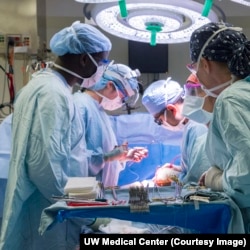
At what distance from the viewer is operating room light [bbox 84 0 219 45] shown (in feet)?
4.67

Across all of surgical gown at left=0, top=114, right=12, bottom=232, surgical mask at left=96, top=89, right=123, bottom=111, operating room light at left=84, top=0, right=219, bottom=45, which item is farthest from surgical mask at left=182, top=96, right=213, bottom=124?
surgical gown at left=0, top=114, right=12, bottom=232

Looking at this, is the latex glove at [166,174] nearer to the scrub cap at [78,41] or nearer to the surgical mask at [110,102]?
the surgical mask at [110,102]

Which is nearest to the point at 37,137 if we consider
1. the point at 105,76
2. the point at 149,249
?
the point at 149,249

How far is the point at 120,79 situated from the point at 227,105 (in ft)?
4.45

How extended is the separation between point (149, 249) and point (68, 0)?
2.91 m

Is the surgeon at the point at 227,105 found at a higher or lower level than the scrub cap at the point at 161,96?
higher

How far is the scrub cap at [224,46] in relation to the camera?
1.32m

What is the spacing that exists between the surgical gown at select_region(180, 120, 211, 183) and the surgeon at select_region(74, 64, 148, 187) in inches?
16.2

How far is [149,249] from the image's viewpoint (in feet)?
3.59

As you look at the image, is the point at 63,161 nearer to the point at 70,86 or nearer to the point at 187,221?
the point at 70,86

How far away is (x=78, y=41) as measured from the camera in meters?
1.74

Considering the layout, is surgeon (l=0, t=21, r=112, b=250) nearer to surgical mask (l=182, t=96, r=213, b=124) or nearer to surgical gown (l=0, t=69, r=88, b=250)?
surgical gown (l=0, t=69, r=88, b=250)
